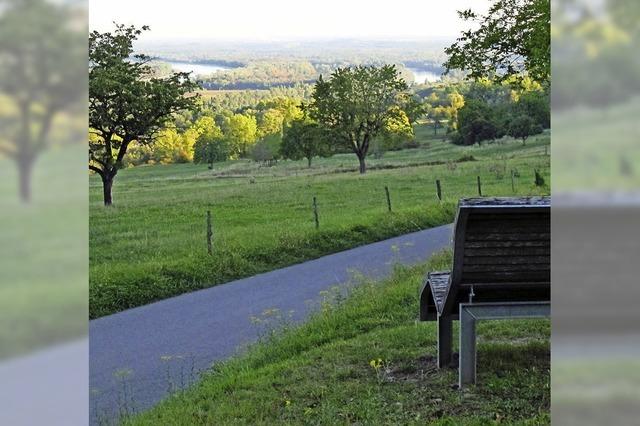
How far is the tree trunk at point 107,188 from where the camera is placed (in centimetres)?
482

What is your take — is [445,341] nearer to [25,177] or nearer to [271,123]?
[271,123]

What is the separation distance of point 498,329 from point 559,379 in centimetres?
318

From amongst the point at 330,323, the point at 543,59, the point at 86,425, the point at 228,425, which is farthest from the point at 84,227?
the point at 543,59

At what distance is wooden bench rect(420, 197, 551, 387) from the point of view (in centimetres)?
305

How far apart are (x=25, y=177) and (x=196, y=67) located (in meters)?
3.16

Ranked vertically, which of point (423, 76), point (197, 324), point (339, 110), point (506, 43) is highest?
point (506, 43)

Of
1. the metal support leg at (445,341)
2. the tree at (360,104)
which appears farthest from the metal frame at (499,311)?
the tree at (360,104)

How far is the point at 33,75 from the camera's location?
1806 millimetres

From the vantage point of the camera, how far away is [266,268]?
481 centimetres

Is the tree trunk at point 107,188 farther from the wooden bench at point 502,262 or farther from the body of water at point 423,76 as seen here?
the wooden bench at point 502,262

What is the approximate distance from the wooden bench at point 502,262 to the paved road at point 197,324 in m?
1.62

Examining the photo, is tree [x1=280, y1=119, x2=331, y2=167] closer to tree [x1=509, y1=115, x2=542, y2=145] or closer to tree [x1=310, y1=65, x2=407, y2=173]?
tree [x1=310, y1=65, x2=407, y2=173]

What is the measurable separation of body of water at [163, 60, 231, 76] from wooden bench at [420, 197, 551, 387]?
2150 millimetres

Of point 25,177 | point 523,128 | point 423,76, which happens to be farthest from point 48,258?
point 523,128
